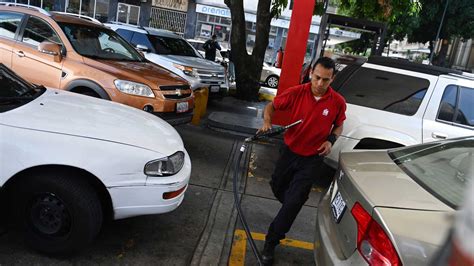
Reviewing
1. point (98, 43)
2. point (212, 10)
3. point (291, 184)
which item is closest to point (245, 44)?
point (98, 43)

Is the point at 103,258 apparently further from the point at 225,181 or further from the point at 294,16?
the point at 294,16

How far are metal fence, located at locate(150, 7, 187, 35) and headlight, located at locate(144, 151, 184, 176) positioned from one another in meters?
23.6

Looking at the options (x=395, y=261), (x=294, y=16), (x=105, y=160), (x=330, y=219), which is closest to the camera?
(x=395, y=261)

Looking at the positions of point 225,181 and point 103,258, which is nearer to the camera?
point 103,258

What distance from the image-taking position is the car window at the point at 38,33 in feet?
19.3

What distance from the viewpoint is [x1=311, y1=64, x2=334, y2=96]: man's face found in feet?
10.4

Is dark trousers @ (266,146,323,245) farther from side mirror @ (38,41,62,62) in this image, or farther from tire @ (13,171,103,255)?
side mirror @ (38,41,62,62)

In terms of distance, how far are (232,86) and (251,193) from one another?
8.03 metres

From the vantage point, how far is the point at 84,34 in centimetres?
623

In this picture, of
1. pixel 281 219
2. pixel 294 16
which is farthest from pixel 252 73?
pixel 281 219

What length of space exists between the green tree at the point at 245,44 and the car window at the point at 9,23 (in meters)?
5.68

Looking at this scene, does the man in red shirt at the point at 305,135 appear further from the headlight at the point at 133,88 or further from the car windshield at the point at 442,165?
the headlight at the point at 133,88

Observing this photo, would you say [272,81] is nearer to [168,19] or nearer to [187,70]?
[187,70]

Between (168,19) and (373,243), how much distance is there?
25492mm
